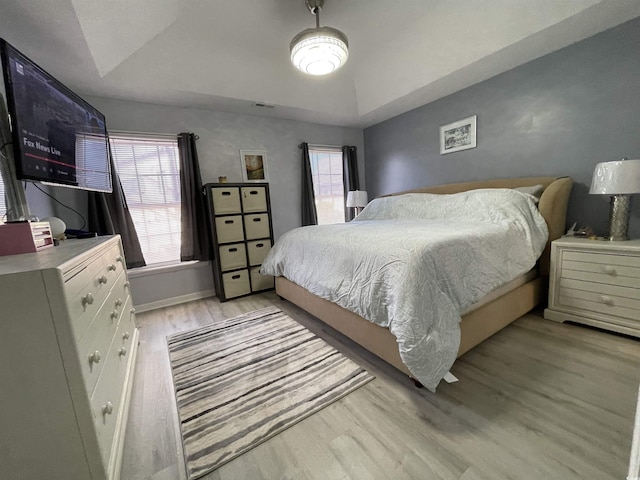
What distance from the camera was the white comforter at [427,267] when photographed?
1.31 metres

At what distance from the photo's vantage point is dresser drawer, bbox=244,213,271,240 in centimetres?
307

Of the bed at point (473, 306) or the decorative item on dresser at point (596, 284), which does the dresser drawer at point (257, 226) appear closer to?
the bed at point (473, 306)

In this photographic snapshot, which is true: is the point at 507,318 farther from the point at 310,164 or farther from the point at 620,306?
the point at 310,164

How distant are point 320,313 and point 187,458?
1203 millimetres

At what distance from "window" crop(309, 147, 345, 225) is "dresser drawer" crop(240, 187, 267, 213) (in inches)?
42.6

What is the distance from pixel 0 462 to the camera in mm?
760

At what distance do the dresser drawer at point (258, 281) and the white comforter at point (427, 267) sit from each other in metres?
0.75

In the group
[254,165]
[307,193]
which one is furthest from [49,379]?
[307,193]

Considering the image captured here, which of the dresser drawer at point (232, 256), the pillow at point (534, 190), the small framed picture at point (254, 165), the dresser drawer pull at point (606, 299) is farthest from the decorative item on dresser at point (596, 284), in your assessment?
the small framed picture at point (254, 165)

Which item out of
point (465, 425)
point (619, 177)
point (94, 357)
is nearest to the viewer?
point (94, 357)

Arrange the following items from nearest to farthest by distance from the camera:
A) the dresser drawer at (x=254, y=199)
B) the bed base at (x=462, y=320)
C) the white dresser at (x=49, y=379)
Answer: the white dresser at (x=49, y=379) → the bed base at (x=462, y=320) → the dresser drawer at (x=254, y=199)

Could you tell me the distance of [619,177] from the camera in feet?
5.70

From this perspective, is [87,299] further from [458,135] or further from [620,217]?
[458,135]

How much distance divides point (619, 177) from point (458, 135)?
165 centimetres
